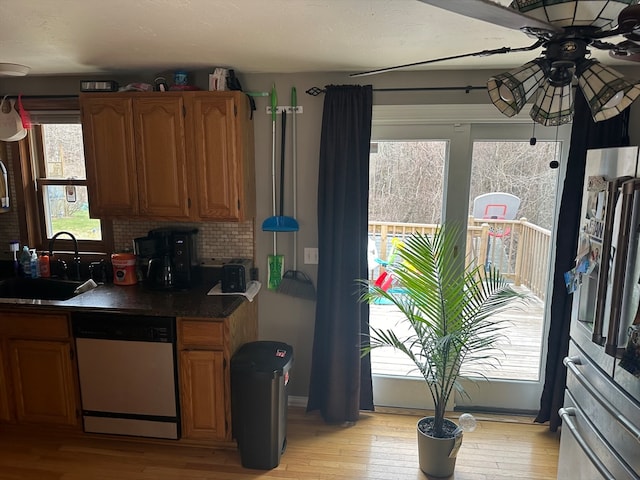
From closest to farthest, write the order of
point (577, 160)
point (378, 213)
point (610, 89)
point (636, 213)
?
point (610, 89) → point (636, 213) → point (577, 160) → point (378, 213)

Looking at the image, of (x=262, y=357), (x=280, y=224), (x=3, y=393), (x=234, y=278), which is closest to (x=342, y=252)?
(x=280, y=224)

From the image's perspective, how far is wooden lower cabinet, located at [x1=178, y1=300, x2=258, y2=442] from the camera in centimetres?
238

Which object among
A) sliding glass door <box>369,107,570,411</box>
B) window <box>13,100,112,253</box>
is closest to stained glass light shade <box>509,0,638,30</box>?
sliding glass door <box>369,107,570,411</box>

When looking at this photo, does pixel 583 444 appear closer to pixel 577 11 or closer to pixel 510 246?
pixel 510 246

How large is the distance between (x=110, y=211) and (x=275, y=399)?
153cm

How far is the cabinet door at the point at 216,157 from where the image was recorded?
8.30ft

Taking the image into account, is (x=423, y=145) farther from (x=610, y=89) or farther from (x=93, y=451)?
(x=93, y=451)

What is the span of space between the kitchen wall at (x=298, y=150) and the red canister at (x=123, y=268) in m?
0.23

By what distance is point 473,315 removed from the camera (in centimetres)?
227

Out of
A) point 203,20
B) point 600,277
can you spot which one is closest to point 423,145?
point 600,277

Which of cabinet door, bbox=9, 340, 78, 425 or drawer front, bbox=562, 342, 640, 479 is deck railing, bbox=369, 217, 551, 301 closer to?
drawer front, bbox=562, 342, 640, 479

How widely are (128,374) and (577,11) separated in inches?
101

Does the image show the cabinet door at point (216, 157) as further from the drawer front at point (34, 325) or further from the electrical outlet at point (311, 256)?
the drawer front at point (34, 325)

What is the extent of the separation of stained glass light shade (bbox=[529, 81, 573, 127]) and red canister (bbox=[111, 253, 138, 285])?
2.48m
